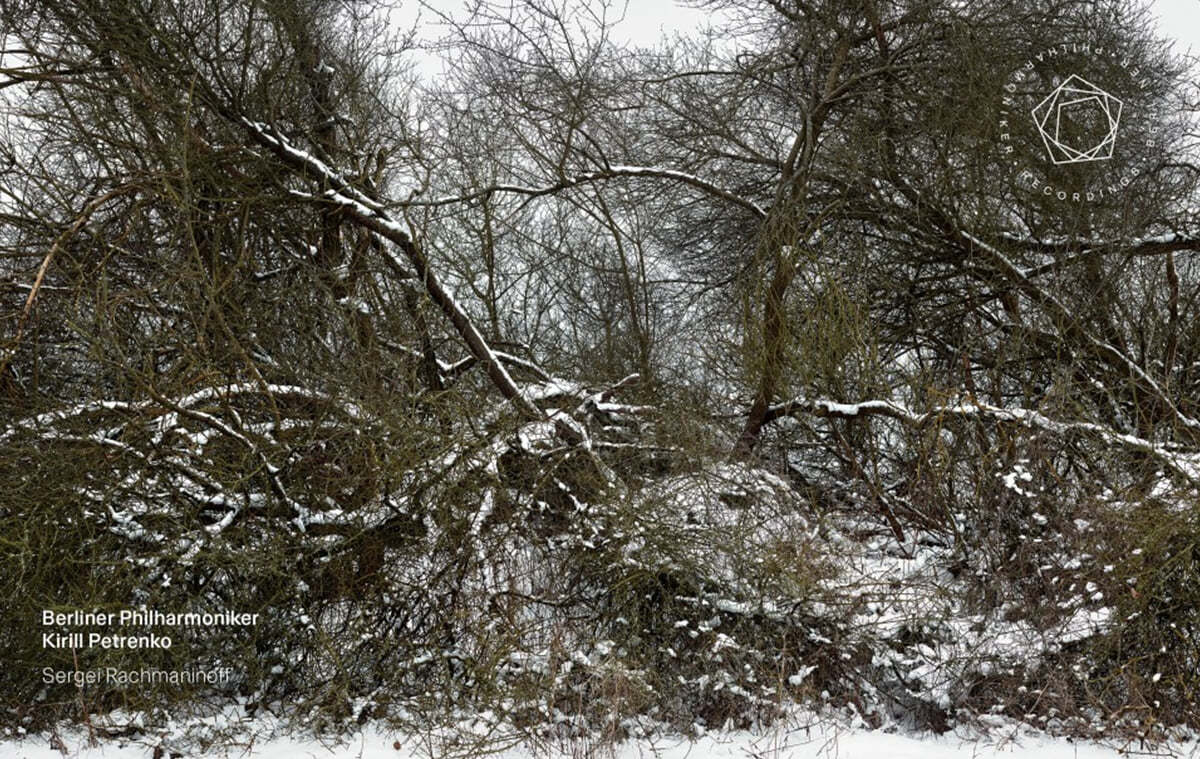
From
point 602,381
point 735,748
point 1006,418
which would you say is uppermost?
point 602,381

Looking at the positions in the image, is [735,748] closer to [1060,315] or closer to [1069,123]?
[1060,315]

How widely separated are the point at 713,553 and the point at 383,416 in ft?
6.24

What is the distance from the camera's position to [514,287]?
10875 millimetres

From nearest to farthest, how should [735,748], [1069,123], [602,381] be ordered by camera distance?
[735,748] → [1069,123] → [602,381]

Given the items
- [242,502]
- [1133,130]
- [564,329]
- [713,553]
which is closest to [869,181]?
[1133,130]

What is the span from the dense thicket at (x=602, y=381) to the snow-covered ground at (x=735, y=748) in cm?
17

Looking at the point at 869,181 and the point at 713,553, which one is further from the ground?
the point at 869,181

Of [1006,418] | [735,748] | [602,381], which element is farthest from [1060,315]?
[735,748]

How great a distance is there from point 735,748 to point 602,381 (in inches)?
188

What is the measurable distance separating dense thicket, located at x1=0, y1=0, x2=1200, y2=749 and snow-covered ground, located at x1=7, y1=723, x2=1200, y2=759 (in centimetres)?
17

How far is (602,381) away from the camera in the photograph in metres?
9.71

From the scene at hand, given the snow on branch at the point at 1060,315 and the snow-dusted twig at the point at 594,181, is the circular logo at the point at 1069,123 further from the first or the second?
the snow-dusted twig at the point at 594,181

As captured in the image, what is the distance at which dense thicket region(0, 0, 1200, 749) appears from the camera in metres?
5.71

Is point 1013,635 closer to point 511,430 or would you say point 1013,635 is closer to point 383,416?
point 511,430
